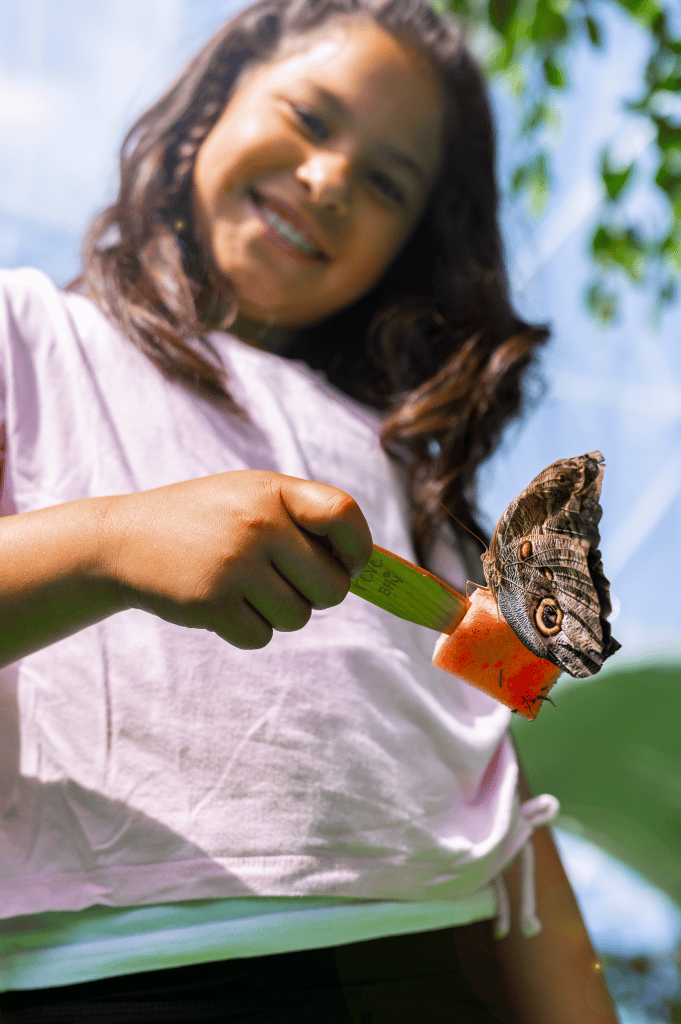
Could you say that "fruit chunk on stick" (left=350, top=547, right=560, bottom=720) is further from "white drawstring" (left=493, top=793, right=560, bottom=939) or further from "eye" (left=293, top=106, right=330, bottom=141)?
"eye" (left=293, top=106, right=330, bottom=141)

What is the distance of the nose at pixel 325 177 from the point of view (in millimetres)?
795

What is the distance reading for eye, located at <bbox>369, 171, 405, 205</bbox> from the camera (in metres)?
0.86

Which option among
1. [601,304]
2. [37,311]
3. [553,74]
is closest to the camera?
[37,311]

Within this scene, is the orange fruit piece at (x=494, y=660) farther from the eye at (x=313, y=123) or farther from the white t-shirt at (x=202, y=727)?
the eye at (x=313, y=123)

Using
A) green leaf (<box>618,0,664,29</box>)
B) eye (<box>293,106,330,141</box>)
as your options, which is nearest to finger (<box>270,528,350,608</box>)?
eye (<box>293,106,330,141</box>)

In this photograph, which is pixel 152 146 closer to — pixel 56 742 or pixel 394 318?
pixel 394 318

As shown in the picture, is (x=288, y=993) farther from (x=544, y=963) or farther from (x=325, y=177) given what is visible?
(x=325, y=177)

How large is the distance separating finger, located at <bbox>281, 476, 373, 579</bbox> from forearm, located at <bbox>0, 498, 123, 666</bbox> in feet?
0.41

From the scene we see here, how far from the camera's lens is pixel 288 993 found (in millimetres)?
533

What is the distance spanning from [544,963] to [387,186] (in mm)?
836

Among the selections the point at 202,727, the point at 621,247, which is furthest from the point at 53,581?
the point at 621,247

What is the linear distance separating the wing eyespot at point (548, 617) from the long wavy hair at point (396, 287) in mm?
359

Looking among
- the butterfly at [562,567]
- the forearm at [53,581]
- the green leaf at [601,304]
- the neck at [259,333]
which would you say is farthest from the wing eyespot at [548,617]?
the green leaf at [601,304]

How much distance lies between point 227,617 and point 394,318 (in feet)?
2.21
